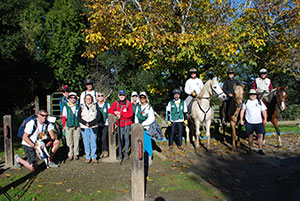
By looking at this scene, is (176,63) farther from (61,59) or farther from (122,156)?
(61,59)

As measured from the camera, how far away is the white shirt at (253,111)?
8031 mm

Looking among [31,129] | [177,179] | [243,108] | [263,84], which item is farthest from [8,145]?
[263,84]

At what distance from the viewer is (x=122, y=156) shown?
7852 mm

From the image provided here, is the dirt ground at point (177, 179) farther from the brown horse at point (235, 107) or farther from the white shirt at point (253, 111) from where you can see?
the white shirt at point (253, 111)

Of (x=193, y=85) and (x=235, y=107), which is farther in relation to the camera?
(x=193, y=85)

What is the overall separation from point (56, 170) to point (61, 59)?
34.5 ft

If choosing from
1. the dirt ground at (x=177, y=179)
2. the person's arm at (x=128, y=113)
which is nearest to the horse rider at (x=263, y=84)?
the dirt ground at (x=177, y=179)

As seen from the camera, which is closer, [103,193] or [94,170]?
[103,193]

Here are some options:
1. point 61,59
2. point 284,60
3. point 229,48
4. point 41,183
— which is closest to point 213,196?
point 41,183

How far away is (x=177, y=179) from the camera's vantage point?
18.9 feet

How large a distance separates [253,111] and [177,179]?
12.6ft

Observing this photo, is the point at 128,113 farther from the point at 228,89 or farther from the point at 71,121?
the point at 228,89

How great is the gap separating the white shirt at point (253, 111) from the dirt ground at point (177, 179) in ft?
3.79

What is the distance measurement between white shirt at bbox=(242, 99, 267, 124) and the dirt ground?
3.79 ft
